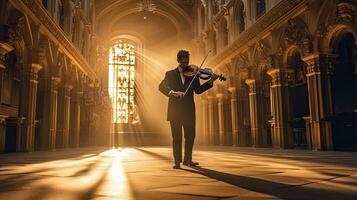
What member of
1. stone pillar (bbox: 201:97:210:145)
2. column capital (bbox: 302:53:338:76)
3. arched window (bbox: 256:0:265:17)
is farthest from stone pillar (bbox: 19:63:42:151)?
stone pillar (bbox: 201:97:210:145)

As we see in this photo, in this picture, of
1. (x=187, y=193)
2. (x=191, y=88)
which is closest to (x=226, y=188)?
(x=187, y=193)

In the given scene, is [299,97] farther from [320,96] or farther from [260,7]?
[260,7]

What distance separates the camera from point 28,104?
34.7 ft

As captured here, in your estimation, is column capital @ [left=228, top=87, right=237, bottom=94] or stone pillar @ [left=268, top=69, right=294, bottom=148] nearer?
stone pillar @ [left=268, top=69, right=294, bottom=148]

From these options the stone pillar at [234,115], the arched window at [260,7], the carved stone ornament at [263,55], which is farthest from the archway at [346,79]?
the stone pillar at [234,115]

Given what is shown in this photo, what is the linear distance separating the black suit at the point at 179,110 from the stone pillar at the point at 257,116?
9.77m

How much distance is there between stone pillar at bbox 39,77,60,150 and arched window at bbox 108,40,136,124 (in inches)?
398

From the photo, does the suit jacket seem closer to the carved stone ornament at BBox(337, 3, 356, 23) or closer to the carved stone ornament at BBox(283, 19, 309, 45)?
the carved stone ornament at BBox(337, 3, 356, 23)

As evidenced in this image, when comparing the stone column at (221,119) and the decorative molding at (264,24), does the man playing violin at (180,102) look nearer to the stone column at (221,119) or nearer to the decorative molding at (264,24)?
the decorative molding at (264,24)

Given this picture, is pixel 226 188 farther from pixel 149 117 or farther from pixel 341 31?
pixel 149 117

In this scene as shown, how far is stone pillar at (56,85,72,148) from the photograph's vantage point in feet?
46.6

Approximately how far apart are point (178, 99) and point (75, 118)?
554 inches

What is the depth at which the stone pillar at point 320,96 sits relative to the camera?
949 cm

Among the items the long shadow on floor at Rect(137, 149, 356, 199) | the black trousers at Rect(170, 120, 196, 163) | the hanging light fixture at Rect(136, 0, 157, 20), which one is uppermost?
the hanging light fixture at Rect(136, 0, 157, 20)
